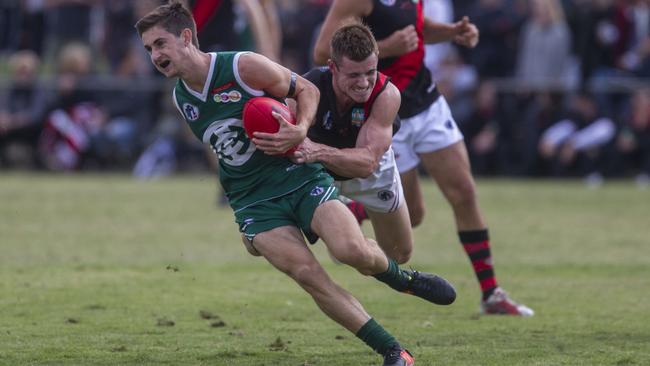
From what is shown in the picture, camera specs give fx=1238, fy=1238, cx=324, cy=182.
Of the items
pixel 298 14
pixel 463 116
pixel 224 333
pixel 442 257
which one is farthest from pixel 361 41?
pixel 298 14

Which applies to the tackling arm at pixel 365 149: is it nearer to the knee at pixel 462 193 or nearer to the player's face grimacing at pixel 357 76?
the player's face grimacing at pixel 357 76

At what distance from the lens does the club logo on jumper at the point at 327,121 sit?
727cm

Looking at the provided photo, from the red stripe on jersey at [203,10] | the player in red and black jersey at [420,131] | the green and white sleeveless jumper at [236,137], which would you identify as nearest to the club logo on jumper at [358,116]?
the green and white sleeveless jumper at [236,137]

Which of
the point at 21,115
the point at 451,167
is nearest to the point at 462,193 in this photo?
the point at 451,167

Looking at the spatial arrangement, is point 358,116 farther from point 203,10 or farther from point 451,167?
point 203,10

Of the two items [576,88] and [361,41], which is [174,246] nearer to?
[361,41]

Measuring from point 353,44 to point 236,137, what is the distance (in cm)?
82

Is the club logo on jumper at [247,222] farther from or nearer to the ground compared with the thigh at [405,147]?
farther from the ground

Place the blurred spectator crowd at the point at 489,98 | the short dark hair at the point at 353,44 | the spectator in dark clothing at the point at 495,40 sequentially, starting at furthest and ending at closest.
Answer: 1. the spectator in dark clothing at the point at 495,40
2. the blurred spectator crowd at the point at 489,98
3. the short dark hair at the point at 353,44

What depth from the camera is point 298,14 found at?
20781 mm

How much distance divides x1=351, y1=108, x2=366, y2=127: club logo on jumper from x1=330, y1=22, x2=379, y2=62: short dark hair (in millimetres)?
392

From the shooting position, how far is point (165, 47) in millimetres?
6684

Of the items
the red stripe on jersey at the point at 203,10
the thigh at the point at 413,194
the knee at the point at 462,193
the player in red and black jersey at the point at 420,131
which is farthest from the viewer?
Result: the red stripe on jersey at the point at 203,10

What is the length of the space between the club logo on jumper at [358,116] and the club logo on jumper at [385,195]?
0.57m
